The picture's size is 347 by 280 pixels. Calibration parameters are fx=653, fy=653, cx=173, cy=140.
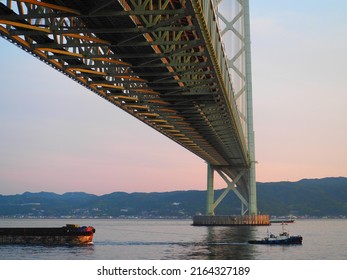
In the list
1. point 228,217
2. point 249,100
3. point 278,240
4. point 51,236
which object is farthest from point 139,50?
point 228,217

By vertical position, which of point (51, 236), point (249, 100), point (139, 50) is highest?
point (249, 100)

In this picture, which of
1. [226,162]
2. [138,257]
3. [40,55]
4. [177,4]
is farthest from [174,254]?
[226,162]

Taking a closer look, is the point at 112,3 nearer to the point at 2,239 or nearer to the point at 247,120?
the point at 2,239

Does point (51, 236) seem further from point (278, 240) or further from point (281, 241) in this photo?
point (281, 241)

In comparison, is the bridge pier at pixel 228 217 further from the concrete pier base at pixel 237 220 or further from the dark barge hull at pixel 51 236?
the dark barge hull at pixel 51 236

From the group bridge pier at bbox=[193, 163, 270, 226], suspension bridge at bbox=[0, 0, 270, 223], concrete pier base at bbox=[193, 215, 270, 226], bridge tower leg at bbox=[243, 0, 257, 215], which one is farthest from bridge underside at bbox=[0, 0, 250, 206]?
concrete pier base at bbox=[193, 215, 270, 226]

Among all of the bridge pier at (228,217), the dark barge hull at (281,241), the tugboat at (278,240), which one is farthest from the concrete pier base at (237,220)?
the tugboat at (278,240)
